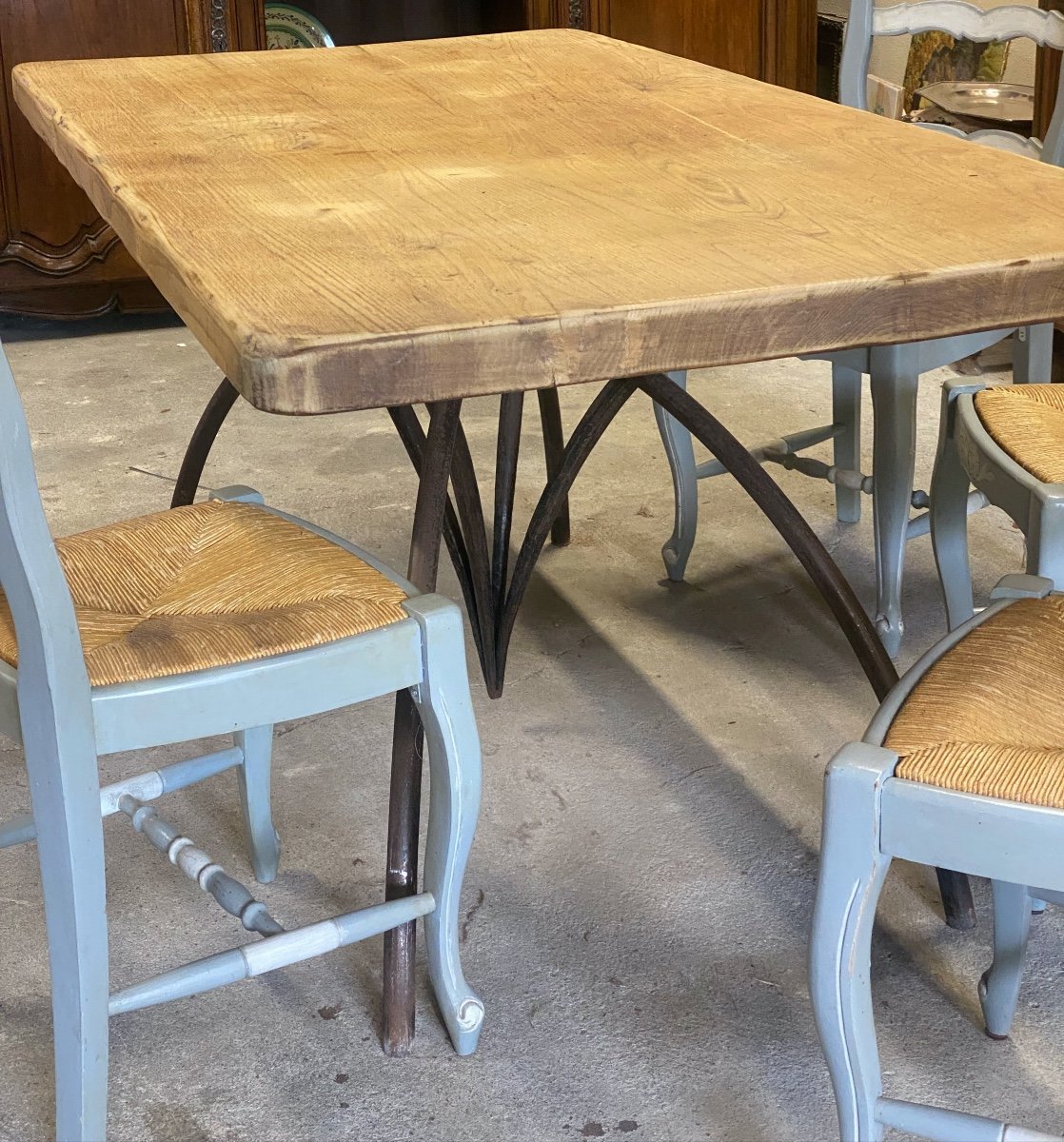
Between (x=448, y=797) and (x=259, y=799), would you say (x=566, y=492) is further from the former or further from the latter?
(x=448, y=797)

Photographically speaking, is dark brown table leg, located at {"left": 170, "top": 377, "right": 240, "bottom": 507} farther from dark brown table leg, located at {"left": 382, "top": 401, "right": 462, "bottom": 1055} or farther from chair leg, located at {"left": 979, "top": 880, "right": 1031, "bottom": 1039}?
Result: chair leg, located at {"left": 979, "top": 880, "right": 1031, "bottom": 1039}

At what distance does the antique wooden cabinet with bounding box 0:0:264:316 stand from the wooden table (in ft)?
5.51

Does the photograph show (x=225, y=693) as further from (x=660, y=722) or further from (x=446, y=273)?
(x=660, y=722)

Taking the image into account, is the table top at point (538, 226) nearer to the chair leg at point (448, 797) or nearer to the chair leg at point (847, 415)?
the chair leg at point (448, 797)

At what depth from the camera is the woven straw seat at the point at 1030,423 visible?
1518mm

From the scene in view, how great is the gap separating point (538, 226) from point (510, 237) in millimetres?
45

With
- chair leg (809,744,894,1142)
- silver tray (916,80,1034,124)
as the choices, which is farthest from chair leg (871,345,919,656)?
silver tray (916,80,1034,124)

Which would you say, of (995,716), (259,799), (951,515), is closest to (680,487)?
(951,515)

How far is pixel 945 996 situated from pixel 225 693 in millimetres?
835

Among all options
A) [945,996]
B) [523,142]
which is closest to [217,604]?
[523,142]

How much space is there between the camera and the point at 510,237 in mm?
1250

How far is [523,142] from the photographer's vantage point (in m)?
1.66

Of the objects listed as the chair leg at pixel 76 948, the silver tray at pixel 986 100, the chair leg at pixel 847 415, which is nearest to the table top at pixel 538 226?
the chair leg at pixel 76 948

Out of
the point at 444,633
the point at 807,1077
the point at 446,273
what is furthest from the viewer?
the point at 807,1077
